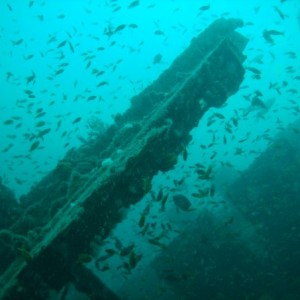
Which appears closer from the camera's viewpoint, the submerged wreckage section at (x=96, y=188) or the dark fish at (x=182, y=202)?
the submerged wreckage section at (x=96, y=188)

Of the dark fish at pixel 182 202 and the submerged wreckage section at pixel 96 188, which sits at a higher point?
the submerged wreckage section at pixel 96 188

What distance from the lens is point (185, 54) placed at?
11945mm

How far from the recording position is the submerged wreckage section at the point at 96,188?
16.5 feet

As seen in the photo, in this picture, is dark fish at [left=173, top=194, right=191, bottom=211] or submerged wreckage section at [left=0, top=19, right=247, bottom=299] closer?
submerged wreckage section at [left=0, top=19, right=247, bottom=299]

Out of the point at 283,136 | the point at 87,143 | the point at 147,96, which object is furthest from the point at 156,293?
the point at 283,136

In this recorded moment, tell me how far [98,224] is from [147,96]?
6.37 meters

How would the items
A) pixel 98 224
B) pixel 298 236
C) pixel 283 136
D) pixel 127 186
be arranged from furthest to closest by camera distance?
pixel 283 136 → pixel 298 236 → pixel 127 186 → pixel 98 224

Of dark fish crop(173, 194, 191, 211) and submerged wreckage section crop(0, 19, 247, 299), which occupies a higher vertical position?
submerged wreckage section crop(0, 19, 247, 299)

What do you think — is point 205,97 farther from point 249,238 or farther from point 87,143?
point 249,238

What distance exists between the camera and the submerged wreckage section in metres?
5.04

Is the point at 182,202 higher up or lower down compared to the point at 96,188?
lower down

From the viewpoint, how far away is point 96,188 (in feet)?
18.2

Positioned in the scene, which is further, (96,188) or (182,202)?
(182,202)

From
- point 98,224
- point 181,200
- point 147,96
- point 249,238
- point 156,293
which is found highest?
point 98,224
